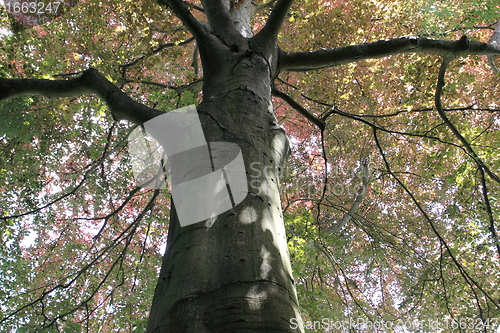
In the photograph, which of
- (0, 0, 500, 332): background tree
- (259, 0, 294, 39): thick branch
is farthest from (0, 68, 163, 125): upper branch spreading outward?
(259, 0, 294, 39): thick branch

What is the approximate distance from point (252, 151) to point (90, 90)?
1612mm

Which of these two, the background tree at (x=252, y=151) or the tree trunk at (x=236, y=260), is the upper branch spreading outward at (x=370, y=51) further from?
the tree trunk at (x=236, y=260)

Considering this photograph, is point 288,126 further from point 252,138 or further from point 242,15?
point 252,138

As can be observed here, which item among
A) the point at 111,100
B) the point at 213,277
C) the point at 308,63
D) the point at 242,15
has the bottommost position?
the point at 213,277

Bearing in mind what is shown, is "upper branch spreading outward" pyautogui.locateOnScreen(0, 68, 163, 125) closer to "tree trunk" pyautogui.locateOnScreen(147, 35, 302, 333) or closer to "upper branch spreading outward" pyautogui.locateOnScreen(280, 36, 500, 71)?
"tree trunk" pyautogui.locateOnScreen(147, 35, 302, 333)

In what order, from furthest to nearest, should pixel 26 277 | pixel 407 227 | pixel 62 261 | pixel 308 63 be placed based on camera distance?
pixel 407 227
pixel 62 261
pixel 26 277
pixel 308 63

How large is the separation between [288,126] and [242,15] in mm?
5526

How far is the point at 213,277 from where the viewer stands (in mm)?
1138

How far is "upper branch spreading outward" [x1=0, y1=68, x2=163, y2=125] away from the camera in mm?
2113

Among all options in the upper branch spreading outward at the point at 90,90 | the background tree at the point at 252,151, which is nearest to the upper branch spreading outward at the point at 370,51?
the background tree at the point at 252,151

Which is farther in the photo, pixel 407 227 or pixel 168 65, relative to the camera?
pixel 407 227

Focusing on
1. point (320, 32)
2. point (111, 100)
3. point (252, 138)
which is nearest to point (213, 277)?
point (252, 138)

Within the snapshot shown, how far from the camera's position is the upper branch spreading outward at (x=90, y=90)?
211cm

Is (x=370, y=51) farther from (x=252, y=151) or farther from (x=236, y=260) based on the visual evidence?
(x=236, y=260)
